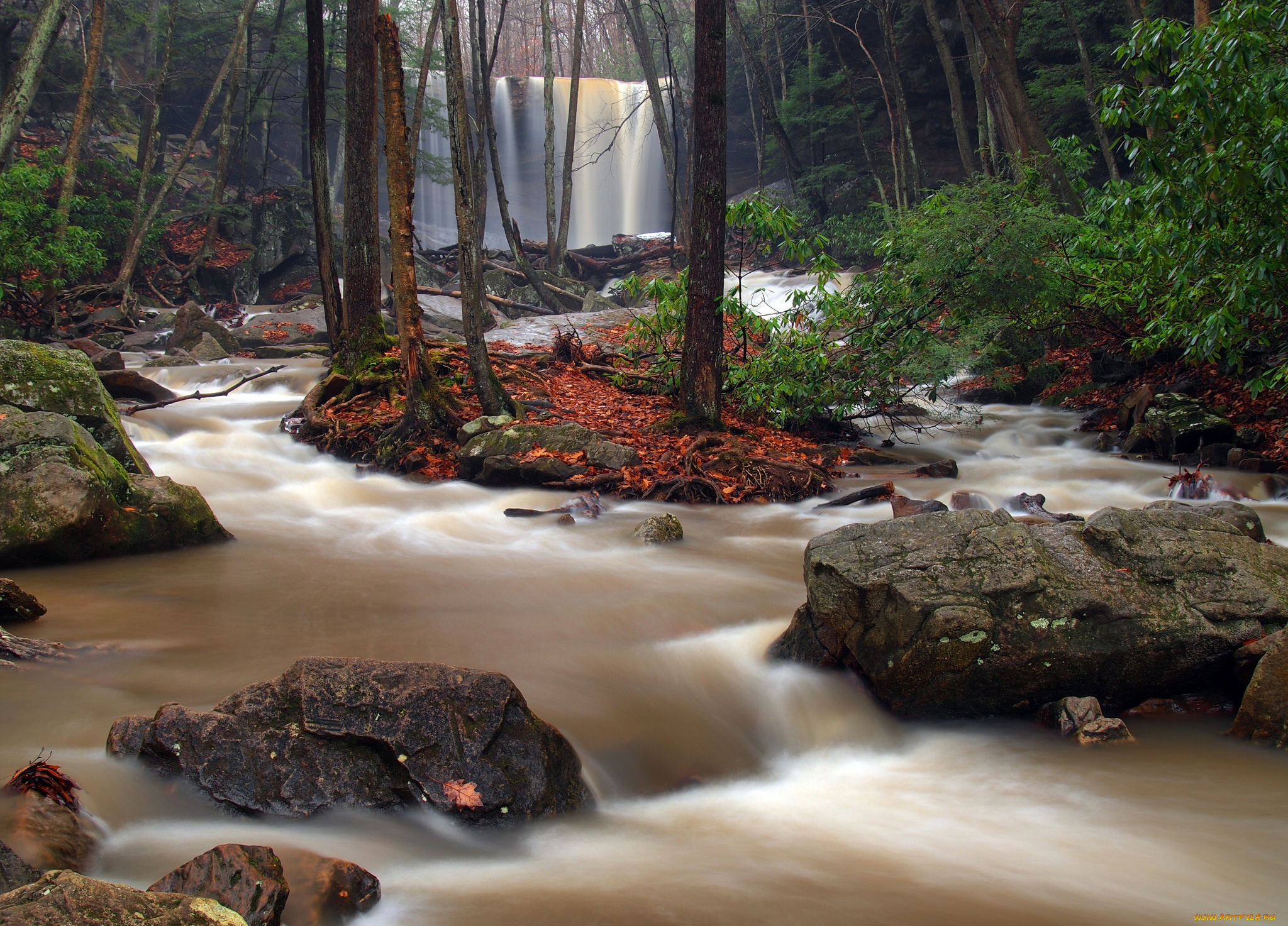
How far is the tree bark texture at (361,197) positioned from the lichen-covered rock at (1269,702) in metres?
9.67

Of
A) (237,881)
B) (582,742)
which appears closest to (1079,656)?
(582,742)

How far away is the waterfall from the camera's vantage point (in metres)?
36.2

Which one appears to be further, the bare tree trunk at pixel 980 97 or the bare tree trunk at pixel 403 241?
the bare tree trunk at pixel 980 97

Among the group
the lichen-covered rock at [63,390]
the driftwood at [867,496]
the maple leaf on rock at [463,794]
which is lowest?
the maple leaf on rock at [463,794]

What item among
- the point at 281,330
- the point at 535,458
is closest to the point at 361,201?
the point at 535,458

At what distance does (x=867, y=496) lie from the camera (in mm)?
8148

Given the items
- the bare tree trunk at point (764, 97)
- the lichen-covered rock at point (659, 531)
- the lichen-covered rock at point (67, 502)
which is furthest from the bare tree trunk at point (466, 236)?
the bare tree trunk at point (764, 97)

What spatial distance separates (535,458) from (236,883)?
657 centimetres

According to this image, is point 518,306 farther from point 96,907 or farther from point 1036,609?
point 96,907

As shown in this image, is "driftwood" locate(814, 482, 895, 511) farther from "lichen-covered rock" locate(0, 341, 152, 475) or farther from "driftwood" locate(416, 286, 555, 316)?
"driftwood" locate(416, 286, 555, 316)

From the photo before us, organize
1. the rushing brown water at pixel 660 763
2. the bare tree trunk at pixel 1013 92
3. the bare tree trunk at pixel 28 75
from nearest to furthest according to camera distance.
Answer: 1. the rushing brown water at pixel 660 763
2. the bare tree trunk at pixel 28 75
3. the bare tree trunk at pixel 1013 92

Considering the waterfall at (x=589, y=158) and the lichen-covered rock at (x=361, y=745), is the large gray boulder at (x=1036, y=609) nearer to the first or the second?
the lichen-covered rock at (x=361, y=745)

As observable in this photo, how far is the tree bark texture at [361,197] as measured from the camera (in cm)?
1034

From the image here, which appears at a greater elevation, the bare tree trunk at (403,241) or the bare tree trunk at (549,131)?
the bare tree trunk at (549,131)
